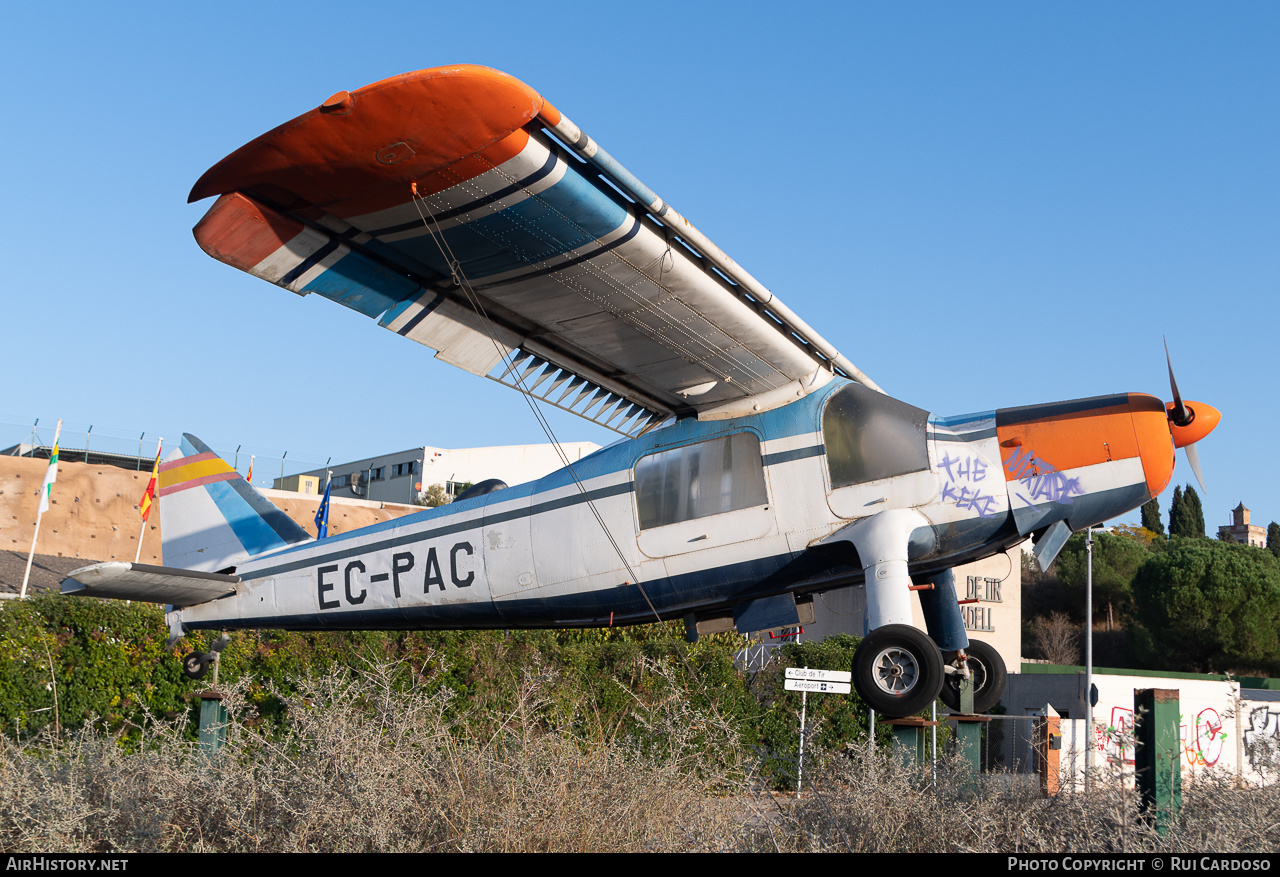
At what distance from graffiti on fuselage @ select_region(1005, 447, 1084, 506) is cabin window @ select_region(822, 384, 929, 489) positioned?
65 centimetres

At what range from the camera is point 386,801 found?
223 inches

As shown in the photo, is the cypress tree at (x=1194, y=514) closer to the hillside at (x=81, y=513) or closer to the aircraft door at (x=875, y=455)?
the hillside at (x=81, y=513)

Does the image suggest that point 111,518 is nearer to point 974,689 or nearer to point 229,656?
point 229,656

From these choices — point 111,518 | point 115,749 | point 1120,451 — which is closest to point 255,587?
point 115,749

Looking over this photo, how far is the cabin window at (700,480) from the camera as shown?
7.88m

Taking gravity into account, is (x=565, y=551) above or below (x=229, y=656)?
above

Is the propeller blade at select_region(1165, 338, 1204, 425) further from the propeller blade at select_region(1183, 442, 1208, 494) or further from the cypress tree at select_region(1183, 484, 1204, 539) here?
the cypress tree at select_region(1183, 484, 1204, 539)

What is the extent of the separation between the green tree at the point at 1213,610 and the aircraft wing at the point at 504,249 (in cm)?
5443

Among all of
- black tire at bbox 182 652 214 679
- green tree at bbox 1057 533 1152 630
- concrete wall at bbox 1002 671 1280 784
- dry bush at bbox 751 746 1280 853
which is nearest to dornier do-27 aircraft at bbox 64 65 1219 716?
dry bush at bbox 751 746 1280 853

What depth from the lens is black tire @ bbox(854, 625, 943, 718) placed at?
6582mm

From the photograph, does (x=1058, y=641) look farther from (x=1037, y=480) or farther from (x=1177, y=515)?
(x=1037, y=480)

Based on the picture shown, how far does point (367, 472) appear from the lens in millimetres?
78188

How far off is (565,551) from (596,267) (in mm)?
2718

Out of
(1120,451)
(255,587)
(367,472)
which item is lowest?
(255,587)
